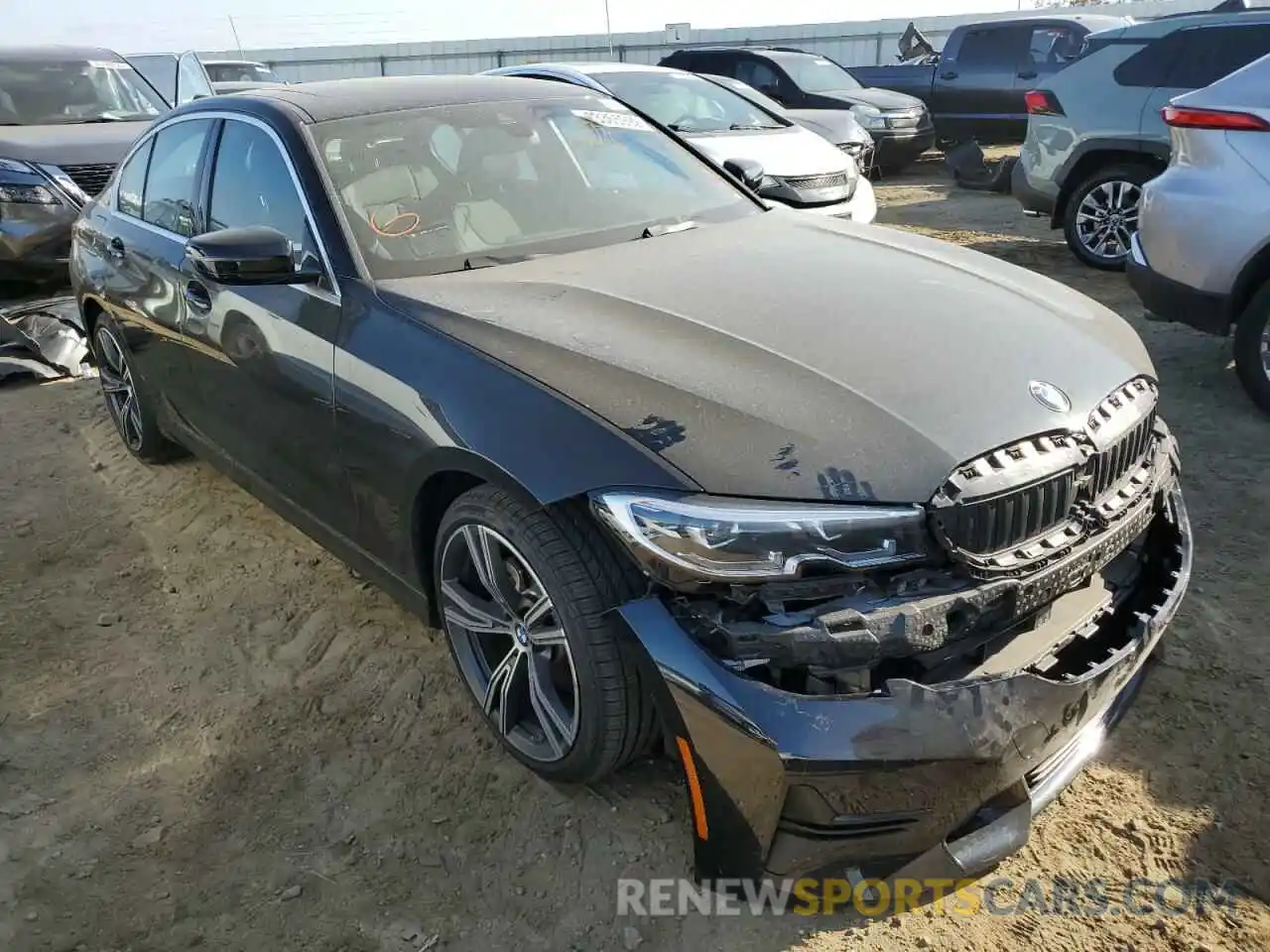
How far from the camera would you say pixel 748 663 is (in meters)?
1.86

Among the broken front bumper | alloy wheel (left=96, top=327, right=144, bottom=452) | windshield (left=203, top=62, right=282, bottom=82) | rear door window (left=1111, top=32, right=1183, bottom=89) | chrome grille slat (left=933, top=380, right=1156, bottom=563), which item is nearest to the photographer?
the broken front bumper

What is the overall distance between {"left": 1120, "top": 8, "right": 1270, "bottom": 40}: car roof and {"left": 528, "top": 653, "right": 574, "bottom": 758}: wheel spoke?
278 inches

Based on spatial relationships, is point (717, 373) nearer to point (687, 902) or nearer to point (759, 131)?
point (687, 902)

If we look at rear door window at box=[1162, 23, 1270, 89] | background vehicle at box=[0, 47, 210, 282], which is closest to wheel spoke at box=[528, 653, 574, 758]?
background vehicle at box=[0, 47, 210, 282]

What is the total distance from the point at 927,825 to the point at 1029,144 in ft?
23.2

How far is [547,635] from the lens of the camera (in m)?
2.34

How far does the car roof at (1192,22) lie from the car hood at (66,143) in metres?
7.62

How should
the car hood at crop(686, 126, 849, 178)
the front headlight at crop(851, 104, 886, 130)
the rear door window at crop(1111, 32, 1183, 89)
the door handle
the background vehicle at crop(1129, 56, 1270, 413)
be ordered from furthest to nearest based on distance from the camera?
the front headlight at crop(851, 104, 886, 130) → the car hood at crop(686, 126, 849, 178) → the rear door window at crop(1111, 32, 1183, 89) → the background vehicle at crop(1129, 56, 1270, 413) → the door handle

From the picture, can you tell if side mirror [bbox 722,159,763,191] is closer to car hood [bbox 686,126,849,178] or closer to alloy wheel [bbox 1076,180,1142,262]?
car hood [bbox 686,126,849,178]

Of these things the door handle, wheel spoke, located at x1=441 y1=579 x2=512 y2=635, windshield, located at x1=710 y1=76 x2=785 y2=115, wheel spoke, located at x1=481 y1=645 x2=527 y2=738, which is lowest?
wheel spoke, located at x1=481 y1=645 x2=527 y2=738

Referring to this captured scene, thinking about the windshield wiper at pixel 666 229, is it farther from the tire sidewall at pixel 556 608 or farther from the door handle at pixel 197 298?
the door handle at pixel 197 298

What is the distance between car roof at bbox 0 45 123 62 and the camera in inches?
343

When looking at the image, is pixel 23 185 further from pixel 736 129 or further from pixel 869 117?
pixel 869 117

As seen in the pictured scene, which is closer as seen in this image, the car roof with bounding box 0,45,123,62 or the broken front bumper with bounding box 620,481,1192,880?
the broken front bumper with bounding box 620,481,1192,880
